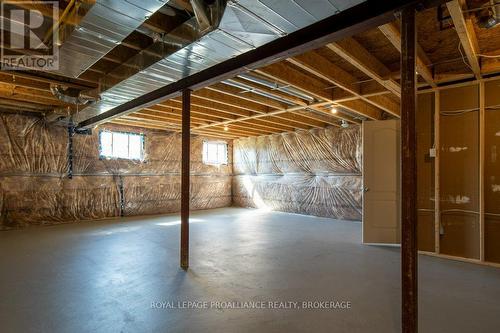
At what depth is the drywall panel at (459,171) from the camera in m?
3.29

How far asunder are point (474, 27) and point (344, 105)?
214cm

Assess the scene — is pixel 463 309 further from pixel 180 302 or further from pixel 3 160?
pixel 3 160

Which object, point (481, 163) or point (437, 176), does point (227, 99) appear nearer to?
point (437, 176)

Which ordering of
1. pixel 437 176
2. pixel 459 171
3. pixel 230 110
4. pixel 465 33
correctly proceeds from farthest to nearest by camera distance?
pixel 230 110, pixel 437 176, pixel 459 171, pixel 465 33

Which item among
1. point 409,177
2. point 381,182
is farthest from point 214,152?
point 409,177

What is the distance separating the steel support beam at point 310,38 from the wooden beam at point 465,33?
0.60 m

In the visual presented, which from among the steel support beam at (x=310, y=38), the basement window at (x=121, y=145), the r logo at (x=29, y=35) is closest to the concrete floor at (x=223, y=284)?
the steel support beam at (x=310, y=38)

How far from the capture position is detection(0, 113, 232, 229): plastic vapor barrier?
17.3 feet

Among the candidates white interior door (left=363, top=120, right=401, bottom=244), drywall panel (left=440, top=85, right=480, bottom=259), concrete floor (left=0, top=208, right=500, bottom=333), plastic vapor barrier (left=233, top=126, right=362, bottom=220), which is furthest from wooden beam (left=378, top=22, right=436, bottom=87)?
plastic vapor barrier (left=233, top=126, right=362, bottom=220)

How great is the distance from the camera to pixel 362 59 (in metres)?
2.88

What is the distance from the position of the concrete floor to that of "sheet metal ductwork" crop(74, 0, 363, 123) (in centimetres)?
211

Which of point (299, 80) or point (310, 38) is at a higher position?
point (299, 80)

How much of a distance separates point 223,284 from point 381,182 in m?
2.91

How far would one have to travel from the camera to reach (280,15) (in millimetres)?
1756
